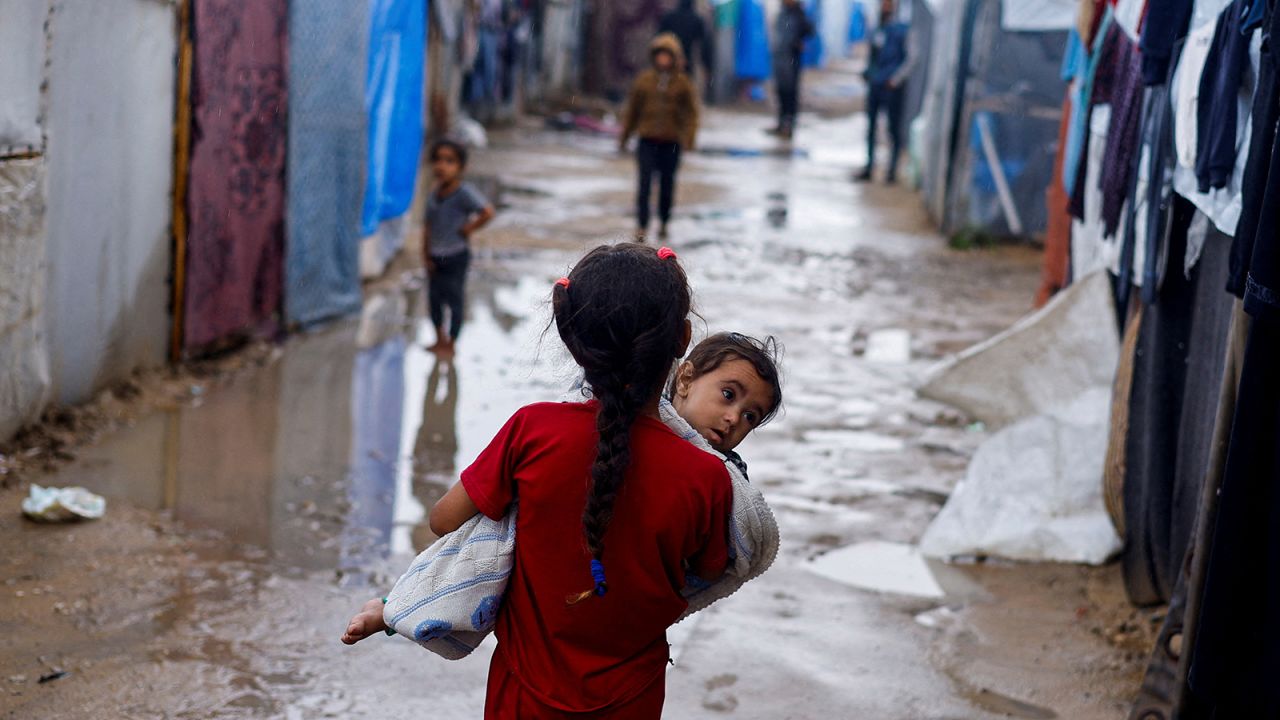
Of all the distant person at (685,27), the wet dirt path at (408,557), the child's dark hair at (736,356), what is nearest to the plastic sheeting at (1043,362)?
the wet dirt path at (408,557)

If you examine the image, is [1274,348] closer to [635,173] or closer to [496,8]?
[635,173]

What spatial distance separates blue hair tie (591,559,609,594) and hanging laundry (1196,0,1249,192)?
224 centimetres

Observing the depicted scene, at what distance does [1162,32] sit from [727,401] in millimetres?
2842

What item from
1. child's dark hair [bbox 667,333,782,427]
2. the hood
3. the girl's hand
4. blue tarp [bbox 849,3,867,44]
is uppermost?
blue tarp [bbox 849,3,867,44]

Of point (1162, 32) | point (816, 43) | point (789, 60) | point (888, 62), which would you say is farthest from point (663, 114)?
point (816, 43)

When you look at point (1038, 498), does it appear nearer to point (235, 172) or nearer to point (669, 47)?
point (235, 172)

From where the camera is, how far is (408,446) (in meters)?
5.99

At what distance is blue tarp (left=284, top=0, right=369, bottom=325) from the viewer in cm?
756

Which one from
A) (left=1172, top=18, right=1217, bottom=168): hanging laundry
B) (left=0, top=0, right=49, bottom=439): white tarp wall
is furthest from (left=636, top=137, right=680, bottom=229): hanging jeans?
(left=1172, top=18, right=1217, bottom=168): hanging laundry

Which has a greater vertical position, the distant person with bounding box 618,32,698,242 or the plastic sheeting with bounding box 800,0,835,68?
the plastic sheeting with bounding box 800,0,835,68

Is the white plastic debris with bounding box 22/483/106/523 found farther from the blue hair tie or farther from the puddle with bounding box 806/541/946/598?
the blue hair tie

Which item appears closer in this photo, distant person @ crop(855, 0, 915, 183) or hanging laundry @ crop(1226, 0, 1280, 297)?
hanging laundry @ crop(1226, 0, 1280, 297)

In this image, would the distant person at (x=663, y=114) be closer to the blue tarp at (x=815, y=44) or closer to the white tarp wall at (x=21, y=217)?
the white tarp wall at (x=21, y=217)

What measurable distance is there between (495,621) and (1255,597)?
5.45 ft
